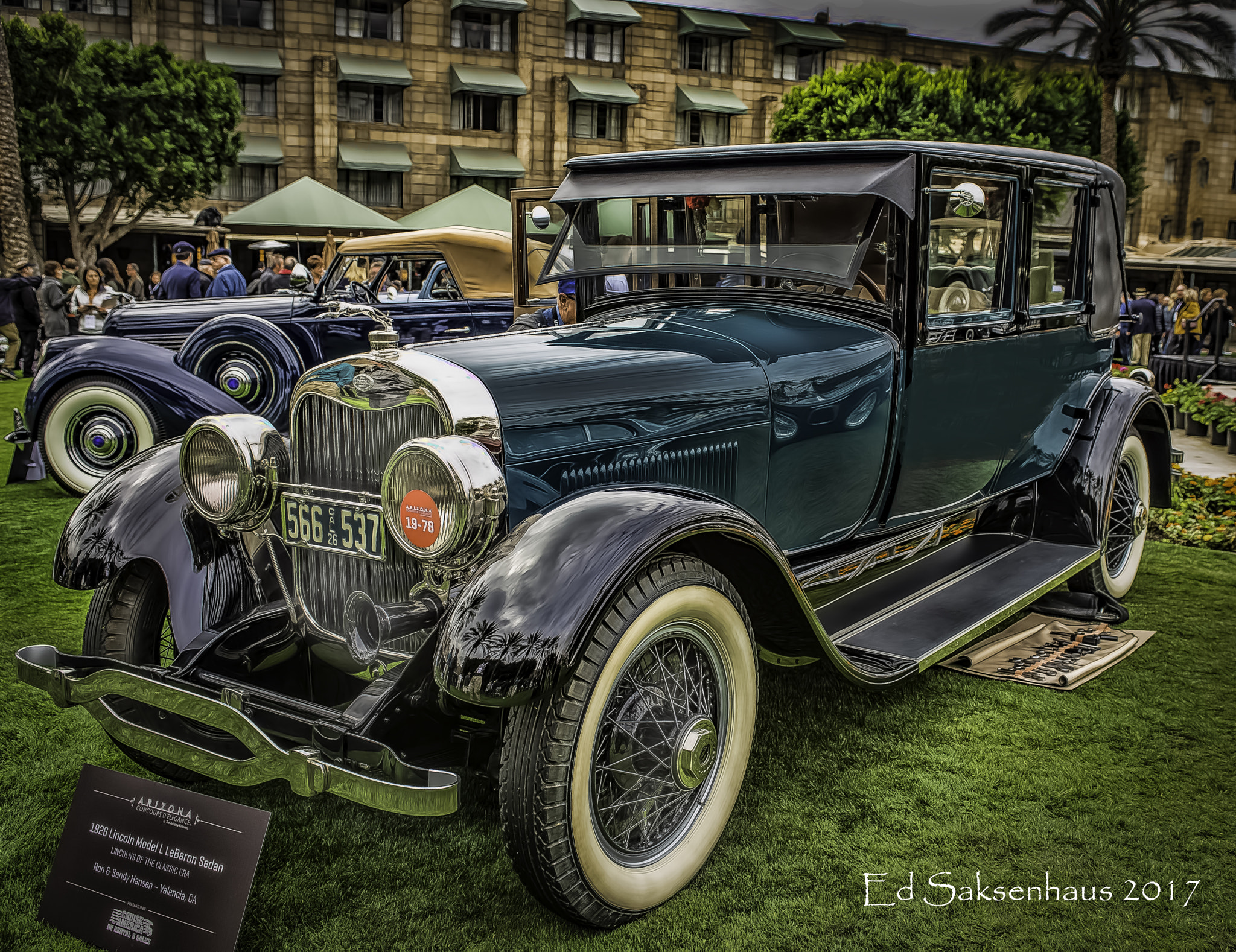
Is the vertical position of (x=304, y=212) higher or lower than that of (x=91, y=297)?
higher

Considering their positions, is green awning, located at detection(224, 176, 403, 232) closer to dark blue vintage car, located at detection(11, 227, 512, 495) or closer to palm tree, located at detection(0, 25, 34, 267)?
palm tree, located at detection(0, 25, 34, 267)

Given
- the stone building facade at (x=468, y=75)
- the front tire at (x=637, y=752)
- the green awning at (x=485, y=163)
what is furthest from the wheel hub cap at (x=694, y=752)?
the green awning at (x=485, y=163)

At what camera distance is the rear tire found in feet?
9.58

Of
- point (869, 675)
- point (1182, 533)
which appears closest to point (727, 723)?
point (869, 675)

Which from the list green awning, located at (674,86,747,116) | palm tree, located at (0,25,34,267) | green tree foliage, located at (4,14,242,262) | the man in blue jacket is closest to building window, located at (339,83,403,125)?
green tree foliage, located at (4,14,242,262)

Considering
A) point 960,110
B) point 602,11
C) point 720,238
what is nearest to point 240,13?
point 602,11

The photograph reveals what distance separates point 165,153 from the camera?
25.5 m

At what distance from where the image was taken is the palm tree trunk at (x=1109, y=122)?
65.1 ft

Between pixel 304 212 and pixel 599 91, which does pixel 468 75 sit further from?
pixel 304 212

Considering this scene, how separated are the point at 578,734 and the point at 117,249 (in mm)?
33011

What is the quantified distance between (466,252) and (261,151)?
24.1 metres

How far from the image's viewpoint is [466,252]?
393 inches

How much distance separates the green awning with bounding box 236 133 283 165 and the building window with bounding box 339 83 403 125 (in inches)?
94.2

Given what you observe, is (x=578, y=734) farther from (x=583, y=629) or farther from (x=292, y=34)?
(x=292, y=34)
